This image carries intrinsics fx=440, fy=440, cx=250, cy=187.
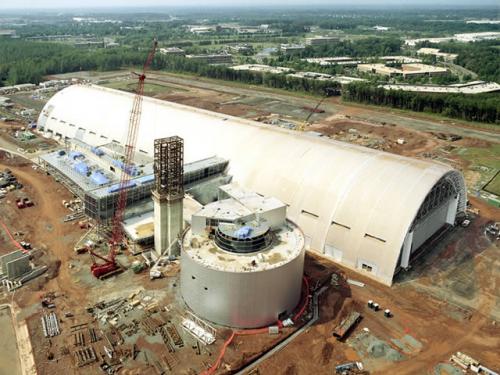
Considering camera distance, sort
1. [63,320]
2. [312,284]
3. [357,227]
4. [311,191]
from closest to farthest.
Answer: [63,320] < [312,284] < [357,227] < [311,191]

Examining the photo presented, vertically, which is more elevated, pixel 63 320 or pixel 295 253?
pixel 295 253

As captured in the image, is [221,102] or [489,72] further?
[489,72]

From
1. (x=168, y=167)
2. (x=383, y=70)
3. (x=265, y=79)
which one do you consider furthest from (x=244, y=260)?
(x=383, y=70)

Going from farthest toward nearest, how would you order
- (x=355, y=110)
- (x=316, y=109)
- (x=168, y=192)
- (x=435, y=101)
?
(x=355, y=110), (x=316, y=109), (x=435, y=101), (x=168, y=192)

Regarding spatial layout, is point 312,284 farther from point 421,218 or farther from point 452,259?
point 452,259

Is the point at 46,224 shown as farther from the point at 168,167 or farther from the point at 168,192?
the point at 168,167

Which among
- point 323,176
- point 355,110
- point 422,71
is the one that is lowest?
point 355,110

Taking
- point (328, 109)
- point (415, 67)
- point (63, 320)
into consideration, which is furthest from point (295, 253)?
point (415, 67)
